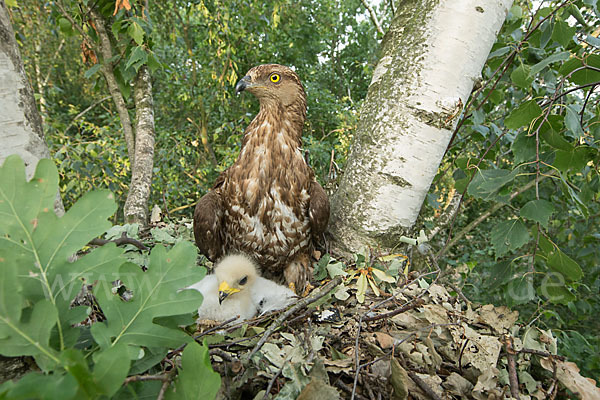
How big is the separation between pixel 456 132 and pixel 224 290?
156cm

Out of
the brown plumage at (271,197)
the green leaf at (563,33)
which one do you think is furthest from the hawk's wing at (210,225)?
the green leaf at (563,33)

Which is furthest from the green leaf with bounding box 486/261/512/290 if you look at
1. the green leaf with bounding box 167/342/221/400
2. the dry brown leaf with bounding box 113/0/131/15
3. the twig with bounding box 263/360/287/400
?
the dry brown leaf with bounding box 113/0/131/15

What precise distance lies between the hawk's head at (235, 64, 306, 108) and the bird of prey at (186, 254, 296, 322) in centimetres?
103

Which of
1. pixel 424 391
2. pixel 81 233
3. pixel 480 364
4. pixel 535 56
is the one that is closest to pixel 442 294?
pixel 480 364

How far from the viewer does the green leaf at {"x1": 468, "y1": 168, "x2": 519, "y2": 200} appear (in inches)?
46.8

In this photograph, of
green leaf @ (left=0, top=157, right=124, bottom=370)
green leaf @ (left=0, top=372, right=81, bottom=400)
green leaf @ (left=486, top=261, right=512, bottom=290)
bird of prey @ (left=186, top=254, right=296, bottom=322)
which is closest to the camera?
green leaf @ (left=0, top=372, right=81, bottom=400)

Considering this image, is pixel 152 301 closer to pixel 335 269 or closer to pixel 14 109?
pixel 14 109

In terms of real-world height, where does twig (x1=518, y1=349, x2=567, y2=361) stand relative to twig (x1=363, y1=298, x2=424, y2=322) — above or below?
above

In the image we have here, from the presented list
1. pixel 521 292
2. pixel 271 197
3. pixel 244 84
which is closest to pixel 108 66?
pixel 244 84

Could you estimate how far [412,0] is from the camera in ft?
5.86

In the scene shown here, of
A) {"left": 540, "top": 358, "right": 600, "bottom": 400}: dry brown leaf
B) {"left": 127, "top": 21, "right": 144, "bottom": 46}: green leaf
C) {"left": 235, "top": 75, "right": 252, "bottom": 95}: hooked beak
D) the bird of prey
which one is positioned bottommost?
the bird of prey

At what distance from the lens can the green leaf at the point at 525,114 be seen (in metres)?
1.20

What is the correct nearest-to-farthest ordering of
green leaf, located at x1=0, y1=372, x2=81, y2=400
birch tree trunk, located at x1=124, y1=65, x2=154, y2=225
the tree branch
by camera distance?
green leaf, located at x1=0, y1=372, x2=81, y2=400 < birch tree trunk, located at x1=124, y1=65, x2=154, y2=225 < the tree branch

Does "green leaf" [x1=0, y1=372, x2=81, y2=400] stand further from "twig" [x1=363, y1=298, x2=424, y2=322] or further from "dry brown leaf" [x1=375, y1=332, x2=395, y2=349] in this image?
"twig" [x1=363, y1=298, x2=424, y2=322]
